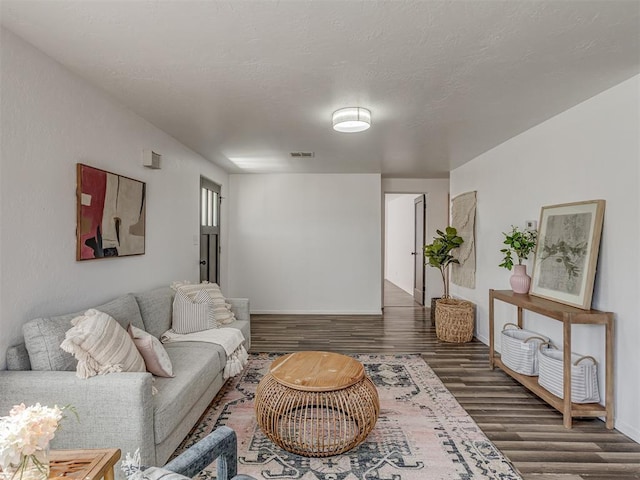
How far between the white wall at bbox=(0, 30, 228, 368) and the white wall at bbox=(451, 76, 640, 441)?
3.67 metres

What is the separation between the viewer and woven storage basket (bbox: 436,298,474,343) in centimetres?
432

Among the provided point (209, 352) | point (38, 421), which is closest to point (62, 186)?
point (209, 352)

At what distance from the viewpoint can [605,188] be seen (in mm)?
2514

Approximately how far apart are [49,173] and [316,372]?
2.06 metres

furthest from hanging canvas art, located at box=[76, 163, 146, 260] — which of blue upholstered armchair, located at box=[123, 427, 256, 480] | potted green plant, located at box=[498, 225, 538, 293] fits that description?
potted green plant, located at box=[498, 225, 538, 293]

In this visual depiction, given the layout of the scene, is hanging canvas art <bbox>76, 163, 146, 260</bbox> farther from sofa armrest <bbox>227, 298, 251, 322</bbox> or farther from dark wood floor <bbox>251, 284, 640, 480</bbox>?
dark wood floor <bbox>251, 284, 640, 480</bbox>

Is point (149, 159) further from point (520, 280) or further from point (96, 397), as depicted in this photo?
point (520, 280)

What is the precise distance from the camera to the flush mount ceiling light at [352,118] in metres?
2.83

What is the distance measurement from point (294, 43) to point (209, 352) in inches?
85.7

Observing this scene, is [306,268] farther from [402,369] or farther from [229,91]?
[229,91]

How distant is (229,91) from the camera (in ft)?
8.29

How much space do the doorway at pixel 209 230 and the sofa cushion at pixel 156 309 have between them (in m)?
1.58

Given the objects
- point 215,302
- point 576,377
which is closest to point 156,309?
point 215,302

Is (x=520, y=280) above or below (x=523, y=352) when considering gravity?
above
